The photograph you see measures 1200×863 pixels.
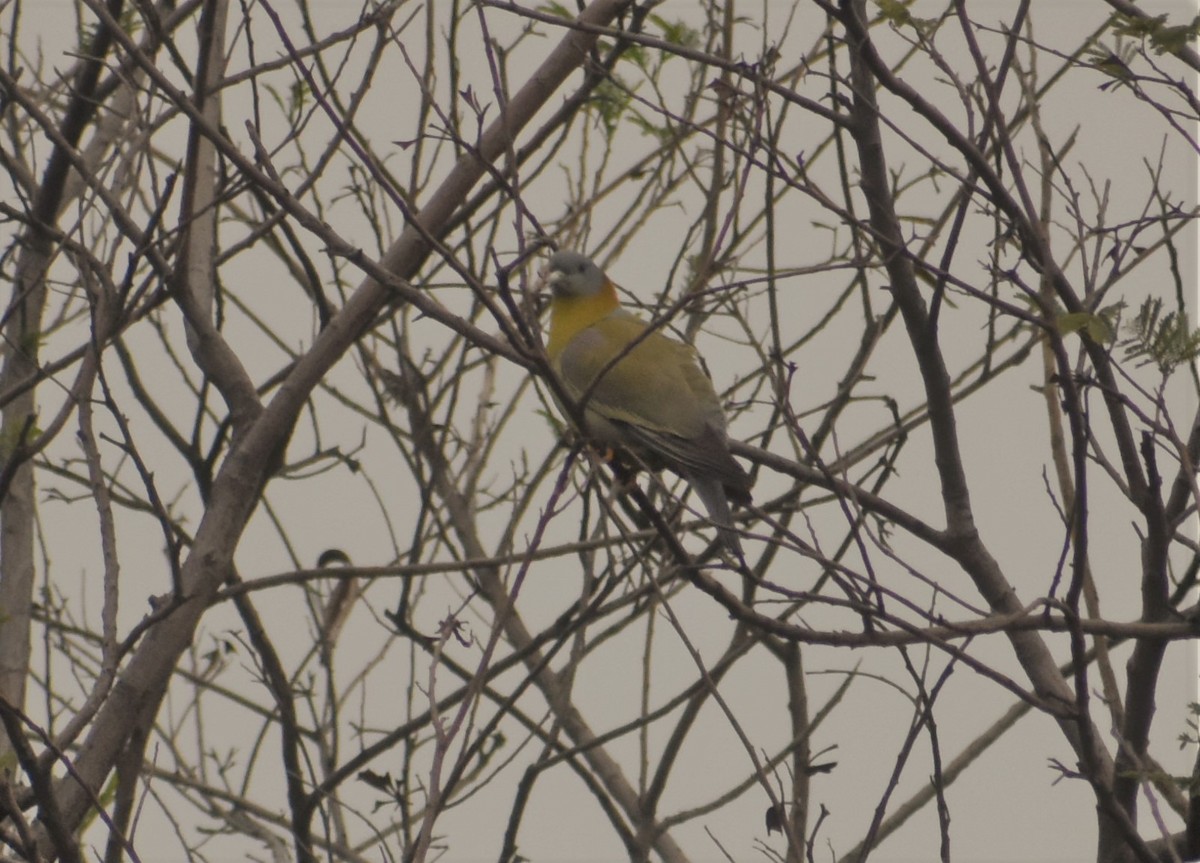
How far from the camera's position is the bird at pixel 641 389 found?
13.7 ft

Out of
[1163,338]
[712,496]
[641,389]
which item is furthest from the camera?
[641,389]

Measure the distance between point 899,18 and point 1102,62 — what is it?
1.16 feet

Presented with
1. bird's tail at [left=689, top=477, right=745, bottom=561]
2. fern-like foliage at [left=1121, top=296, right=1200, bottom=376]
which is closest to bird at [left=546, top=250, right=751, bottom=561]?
bird's tail at [left=689, top=477, right=745, bottom=561]

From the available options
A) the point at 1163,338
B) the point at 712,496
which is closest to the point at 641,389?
the point at 712,496

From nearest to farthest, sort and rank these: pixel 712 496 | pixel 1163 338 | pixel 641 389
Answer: pixel 1163 338
pixel 712 496
pixel 641 389

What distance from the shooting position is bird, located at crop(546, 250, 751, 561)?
164 inches

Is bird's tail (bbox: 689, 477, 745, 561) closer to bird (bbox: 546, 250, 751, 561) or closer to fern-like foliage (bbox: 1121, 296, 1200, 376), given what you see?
bird (bbox: 546, 250, 751, 561)

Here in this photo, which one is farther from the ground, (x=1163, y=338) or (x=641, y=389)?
(x=641, y=389)

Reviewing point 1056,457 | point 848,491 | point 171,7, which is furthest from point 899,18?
point 171,7

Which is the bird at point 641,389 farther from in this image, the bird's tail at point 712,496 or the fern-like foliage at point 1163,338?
the fern-like foliage at point 1163,338

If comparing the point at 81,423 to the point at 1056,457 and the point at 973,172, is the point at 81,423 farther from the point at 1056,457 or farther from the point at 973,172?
the point at 1056,457

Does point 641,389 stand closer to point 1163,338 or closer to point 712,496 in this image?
point 712,496

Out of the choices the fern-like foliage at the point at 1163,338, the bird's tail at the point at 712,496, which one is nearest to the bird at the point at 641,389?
the bird's tail at the point at 712,496

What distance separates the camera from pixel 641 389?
4777mm
